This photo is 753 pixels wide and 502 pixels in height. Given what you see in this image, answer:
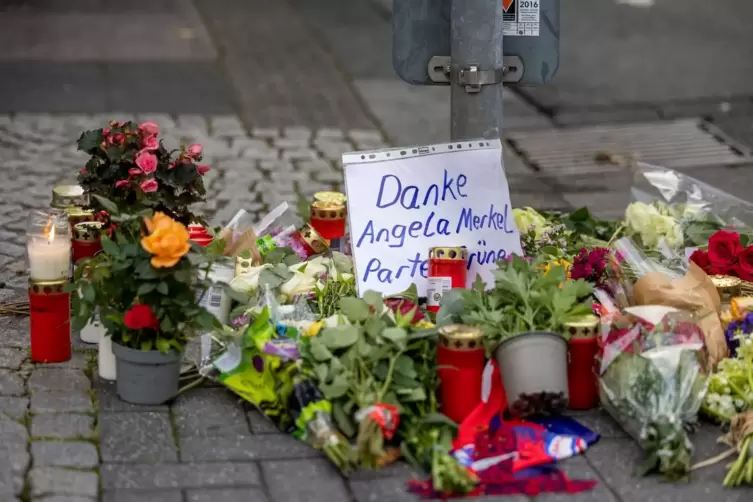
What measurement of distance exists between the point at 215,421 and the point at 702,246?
84.3 inches

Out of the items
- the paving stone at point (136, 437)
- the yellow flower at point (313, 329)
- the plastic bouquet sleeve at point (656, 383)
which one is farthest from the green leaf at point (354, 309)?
the plastic bouquet sleeve at point (656, 383)

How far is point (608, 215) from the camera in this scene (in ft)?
19.3

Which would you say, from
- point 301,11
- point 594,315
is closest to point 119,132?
point 594,315

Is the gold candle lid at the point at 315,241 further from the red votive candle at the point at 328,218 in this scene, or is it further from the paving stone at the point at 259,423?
the paving stone at the point at 259,423

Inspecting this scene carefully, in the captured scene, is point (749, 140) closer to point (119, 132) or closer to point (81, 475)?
point (119, 132)

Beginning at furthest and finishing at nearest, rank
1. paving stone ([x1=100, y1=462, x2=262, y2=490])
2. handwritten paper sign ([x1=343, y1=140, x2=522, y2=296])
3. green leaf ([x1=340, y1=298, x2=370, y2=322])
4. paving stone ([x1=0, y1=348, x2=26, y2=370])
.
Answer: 1. handwritten paper sign ([x1=343, y1=140, x2=522, y2=296])
2. paving stone ([x1=0, y1=348, x2=26, y2=370])
3. green leaf ([x1=340, y1=298, x2=370, y2=322])
4. paving stone ([x1=100, y1=462, x2=262, y2=490])

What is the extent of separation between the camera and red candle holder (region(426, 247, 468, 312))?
406cm

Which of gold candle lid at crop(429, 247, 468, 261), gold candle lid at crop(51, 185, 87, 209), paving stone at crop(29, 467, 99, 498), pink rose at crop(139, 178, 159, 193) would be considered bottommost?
paving stone at crop(29, 467, 99, 498)

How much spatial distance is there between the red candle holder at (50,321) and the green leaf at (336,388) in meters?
0.96

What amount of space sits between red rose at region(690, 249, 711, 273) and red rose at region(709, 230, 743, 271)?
0.11 ft

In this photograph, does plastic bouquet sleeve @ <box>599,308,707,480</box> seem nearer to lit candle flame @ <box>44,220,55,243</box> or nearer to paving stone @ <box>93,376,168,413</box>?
paving stone @ <box>93,376,168,413</box>

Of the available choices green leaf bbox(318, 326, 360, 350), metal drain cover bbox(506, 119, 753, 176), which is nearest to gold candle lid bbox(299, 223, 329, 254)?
green leaf bbox(318, 326, 360, 350)

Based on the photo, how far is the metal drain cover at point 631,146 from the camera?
22.1ft

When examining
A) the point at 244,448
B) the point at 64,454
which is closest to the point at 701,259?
the point at 244,448
